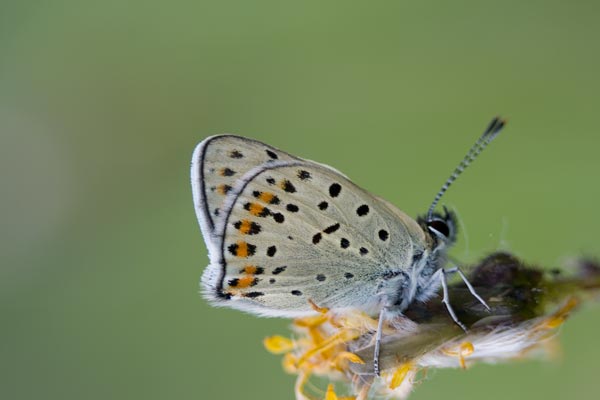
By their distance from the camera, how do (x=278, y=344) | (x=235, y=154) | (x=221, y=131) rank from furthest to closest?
(x=221, y=131) < (x=278, y=344) < (x=235, y=154)

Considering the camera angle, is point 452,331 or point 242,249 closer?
point 452,331

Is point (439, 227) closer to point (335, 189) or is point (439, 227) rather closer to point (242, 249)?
point (335, 189)

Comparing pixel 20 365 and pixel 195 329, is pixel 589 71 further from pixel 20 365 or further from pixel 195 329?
pixel 20 365

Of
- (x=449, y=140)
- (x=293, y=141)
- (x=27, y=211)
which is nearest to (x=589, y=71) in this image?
(x=449, y=140)

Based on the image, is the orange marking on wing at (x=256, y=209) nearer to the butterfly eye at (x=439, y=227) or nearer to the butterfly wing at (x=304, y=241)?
the butterfly wing at (x=304, y=241)

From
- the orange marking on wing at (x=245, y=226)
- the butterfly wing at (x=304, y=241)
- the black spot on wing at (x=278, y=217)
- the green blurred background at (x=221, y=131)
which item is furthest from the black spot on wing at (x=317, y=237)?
the green blurred background at (x=221, y=131)

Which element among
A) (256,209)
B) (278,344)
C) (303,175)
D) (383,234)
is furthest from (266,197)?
(278,344)

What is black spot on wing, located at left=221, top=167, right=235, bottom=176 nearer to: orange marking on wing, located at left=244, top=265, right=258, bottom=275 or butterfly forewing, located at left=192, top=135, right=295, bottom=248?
butterfly forewing, located at left=192, top=135, right=295, bottom=248
